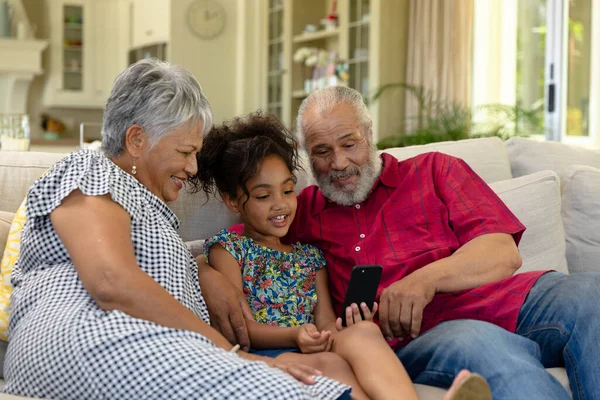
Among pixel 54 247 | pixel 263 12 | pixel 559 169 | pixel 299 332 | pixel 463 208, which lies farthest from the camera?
pixel 263 12

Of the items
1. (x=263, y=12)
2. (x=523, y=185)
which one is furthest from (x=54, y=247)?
(x=263, y=12)

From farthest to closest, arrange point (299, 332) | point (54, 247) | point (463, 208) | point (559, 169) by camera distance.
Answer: point (559, 169) < point (463, 208) < point (299, 332) < point (54, 247)

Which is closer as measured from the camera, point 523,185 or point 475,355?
point 475,355

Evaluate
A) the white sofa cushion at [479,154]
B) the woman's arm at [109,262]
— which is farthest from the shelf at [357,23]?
the woman's arm at [109,262]

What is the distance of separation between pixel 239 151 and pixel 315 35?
4.63 meters

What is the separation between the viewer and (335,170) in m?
2.12

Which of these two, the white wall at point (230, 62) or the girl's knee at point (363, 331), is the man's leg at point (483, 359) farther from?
the white wall at point (230, 62)

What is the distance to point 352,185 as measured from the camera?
82.5 inches

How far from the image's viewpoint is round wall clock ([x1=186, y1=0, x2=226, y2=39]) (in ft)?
23.1

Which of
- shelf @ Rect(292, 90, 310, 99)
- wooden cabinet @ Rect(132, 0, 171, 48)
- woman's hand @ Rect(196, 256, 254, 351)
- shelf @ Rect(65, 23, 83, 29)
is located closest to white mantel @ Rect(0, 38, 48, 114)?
shelf @ Rect(65, 23, 83, 29)

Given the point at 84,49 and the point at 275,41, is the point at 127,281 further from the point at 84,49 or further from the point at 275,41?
the point at 84,49

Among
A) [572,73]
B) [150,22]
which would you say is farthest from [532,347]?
[150,22]

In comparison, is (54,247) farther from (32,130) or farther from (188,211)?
(32,130)

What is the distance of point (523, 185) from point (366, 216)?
566mm
